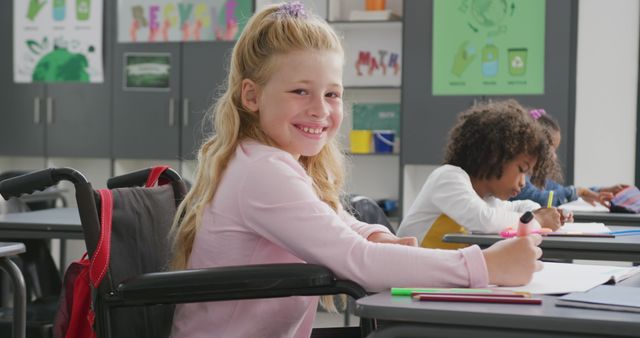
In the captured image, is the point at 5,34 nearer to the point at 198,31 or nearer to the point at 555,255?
the point at 198,31

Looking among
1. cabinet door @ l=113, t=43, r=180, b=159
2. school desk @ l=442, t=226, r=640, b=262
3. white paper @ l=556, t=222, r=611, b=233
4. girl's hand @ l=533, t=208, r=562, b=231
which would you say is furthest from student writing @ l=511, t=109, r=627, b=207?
cabinet door @ l=113, t=43, r=180, b=159

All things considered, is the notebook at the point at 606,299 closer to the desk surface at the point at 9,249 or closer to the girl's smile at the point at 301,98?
the girl's smile at the point at 301,98

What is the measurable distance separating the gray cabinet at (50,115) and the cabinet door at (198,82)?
1.83 feet

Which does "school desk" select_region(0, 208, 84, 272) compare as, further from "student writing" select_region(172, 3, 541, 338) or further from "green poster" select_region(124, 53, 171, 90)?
"green poster" select_region(124, 53, 171, 90)

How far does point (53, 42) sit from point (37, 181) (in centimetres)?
506

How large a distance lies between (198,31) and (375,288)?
4695mm

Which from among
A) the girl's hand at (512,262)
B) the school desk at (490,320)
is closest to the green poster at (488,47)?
the girl's hand at (512,262)

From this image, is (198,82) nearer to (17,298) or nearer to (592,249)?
(17,298)

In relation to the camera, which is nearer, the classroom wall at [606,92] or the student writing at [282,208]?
the student writing at [282,208]

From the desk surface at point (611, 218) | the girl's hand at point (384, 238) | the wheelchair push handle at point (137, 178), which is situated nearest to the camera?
the girl's hand at point (384, 238)

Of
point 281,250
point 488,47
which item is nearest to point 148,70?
point 488,47

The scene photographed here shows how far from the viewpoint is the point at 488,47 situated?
5.38m

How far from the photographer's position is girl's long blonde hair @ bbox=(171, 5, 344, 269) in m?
1.65

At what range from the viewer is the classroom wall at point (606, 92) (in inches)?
207
